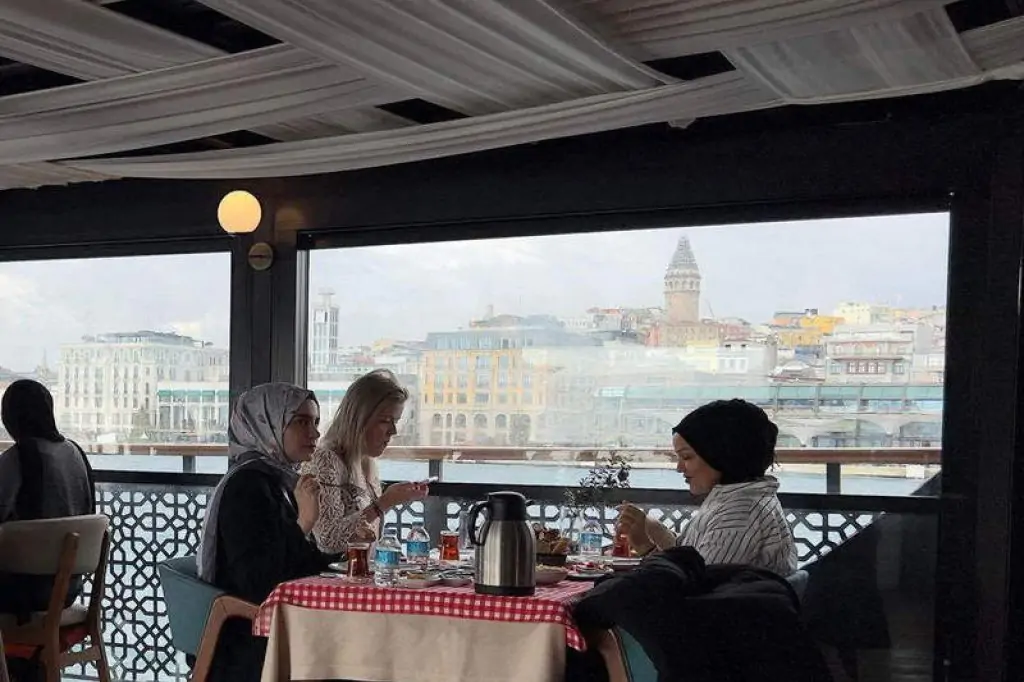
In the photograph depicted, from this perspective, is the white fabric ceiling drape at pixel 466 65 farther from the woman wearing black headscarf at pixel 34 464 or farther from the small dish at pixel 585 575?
the small dish at pixel 585 575

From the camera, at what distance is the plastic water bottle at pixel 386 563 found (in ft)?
11.4

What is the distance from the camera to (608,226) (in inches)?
201

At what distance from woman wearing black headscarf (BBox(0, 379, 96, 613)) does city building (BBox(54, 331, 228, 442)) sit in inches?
42.1

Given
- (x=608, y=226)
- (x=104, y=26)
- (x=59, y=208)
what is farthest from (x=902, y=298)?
(x=59, y=208)

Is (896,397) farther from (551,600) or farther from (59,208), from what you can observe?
(59,208)

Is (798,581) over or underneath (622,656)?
over

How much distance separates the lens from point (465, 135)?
4.39 m

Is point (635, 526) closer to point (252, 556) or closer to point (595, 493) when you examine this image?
point (595, 493)

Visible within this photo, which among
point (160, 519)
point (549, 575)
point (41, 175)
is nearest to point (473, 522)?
point (549, 575)

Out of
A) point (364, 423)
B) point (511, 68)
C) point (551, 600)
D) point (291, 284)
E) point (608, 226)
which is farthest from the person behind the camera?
point (291, 284)

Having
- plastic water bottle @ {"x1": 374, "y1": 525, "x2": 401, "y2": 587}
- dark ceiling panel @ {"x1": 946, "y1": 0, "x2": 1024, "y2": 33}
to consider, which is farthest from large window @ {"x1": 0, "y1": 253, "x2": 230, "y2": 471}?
dark ceiling panel @ {"x1": 946, "y1": 0, "x2": 1024, "y2": 33}

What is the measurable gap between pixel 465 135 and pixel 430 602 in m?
1.82

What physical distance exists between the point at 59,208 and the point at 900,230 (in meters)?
4.22

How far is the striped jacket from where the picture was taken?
11.7ft
